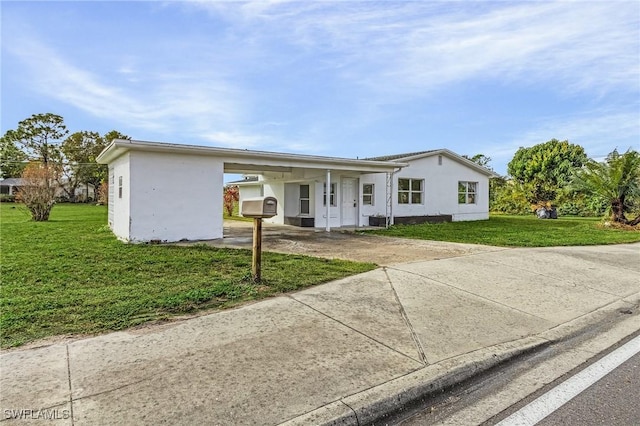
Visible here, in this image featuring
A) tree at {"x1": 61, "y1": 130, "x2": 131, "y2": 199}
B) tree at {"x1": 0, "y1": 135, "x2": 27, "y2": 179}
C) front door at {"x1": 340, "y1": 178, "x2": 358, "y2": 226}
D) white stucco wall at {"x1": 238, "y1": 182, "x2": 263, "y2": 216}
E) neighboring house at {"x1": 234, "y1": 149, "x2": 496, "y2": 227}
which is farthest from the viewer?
tree at {"x1": 0, "y1": 135, "x2": 27, "y2": 179}

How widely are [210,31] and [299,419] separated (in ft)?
35.1

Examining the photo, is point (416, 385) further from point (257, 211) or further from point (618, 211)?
point (618, 211)

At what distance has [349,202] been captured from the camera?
17.3 meters

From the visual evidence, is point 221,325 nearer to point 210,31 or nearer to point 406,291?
point 406,291

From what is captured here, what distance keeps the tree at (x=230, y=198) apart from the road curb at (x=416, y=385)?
849 inches

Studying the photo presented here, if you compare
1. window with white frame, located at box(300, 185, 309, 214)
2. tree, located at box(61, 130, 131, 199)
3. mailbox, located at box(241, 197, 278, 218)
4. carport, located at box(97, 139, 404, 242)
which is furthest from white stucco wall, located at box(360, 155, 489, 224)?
tree, located at box(61, 130, 131, 199)

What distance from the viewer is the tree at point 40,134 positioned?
139 ft

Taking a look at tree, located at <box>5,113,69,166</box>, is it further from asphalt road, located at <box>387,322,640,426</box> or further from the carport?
asphalt road, located at <box>387,322,640,426</box>

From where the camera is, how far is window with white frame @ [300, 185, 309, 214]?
693 inches

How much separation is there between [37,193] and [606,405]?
21.0 metres

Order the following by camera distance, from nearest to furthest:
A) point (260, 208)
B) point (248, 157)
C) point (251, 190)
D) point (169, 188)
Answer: point (260, 208)
point (169, 188)
point (248, 157)
point (251, 190)

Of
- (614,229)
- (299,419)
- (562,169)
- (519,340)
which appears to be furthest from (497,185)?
(299,419)

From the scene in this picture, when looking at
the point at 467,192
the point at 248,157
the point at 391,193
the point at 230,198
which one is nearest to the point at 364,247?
the point at 248,157

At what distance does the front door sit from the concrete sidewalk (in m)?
11.1
